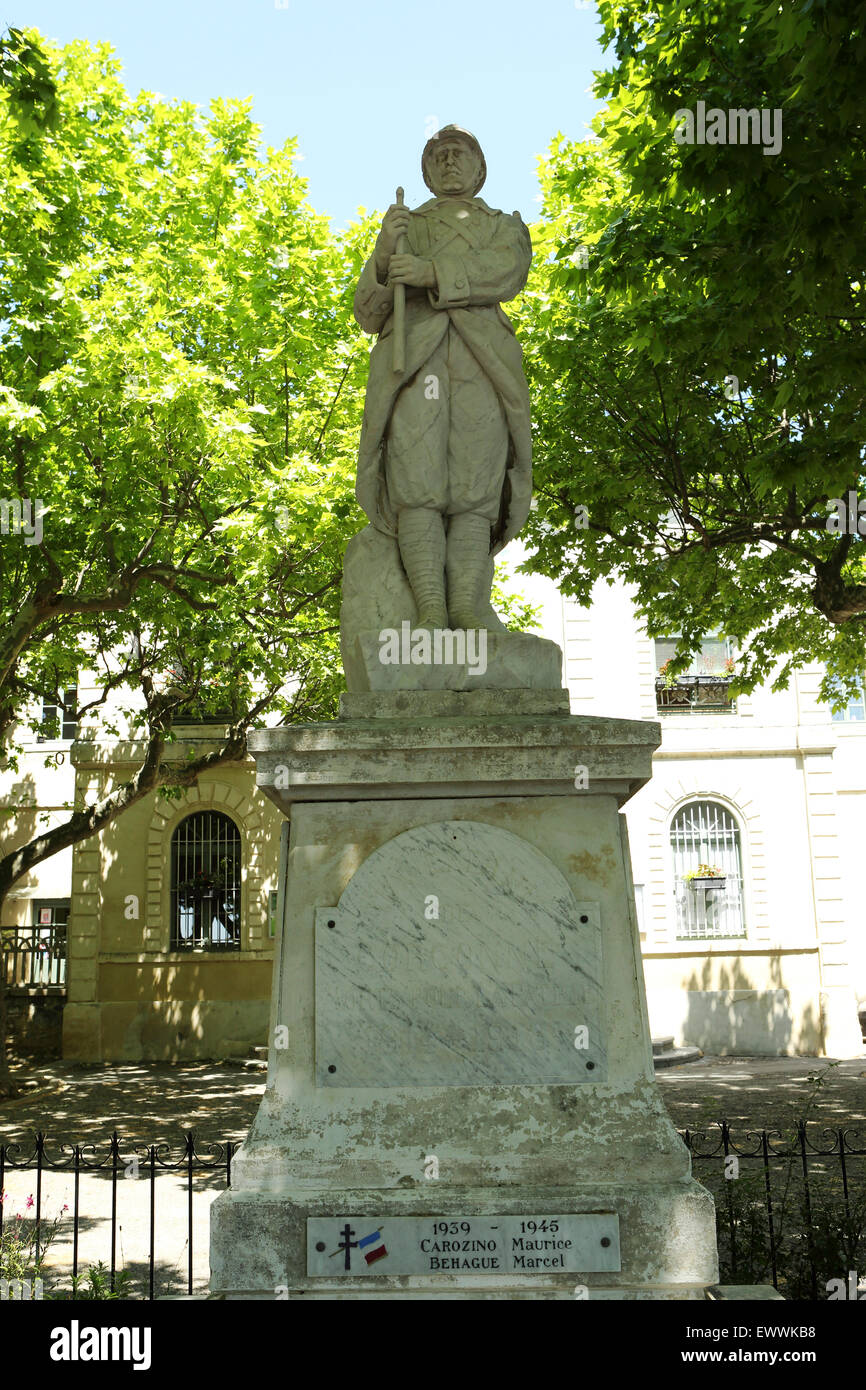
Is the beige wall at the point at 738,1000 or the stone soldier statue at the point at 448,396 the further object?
the beige wall at the point at 738,1000

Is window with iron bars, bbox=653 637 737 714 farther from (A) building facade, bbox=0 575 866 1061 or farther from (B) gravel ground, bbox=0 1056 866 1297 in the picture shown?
(B) gravel ground, bbox=0 1056 866 1297

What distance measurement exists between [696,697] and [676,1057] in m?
6.97

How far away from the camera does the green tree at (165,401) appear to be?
42.1 feet

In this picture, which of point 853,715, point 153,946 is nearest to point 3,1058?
point 153,946

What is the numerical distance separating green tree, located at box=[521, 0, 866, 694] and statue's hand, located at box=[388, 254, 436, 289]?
1.94m

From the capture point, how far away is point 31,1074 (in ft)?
63.0

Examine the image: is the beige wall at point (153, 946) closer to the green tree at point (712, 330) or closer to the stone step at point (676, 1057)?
the stone step at point (676, 1057)

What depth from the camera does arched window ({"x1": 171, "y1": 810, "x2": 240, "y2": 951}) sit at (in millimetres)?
22312

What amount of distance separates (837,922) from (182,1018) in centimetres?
1237

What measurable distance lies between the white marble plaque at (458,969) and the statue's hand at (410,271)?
230 centimetres

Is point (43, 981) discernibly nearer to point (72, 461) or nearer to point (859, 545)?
point (72, 461)

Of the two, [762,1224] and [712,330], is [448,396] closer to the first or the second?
[762,1224]

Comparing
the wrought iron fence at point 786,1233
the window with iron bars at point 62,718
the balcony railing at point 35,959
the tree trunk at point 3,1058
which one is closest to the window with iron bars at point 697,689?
the window with iron bars at point 62,718

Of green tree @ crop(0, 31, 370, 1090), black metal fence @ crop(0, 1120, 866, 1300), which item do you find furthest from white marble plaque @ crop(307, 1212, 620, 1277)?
green tree @ crop(0, 31, 370, 1090)
